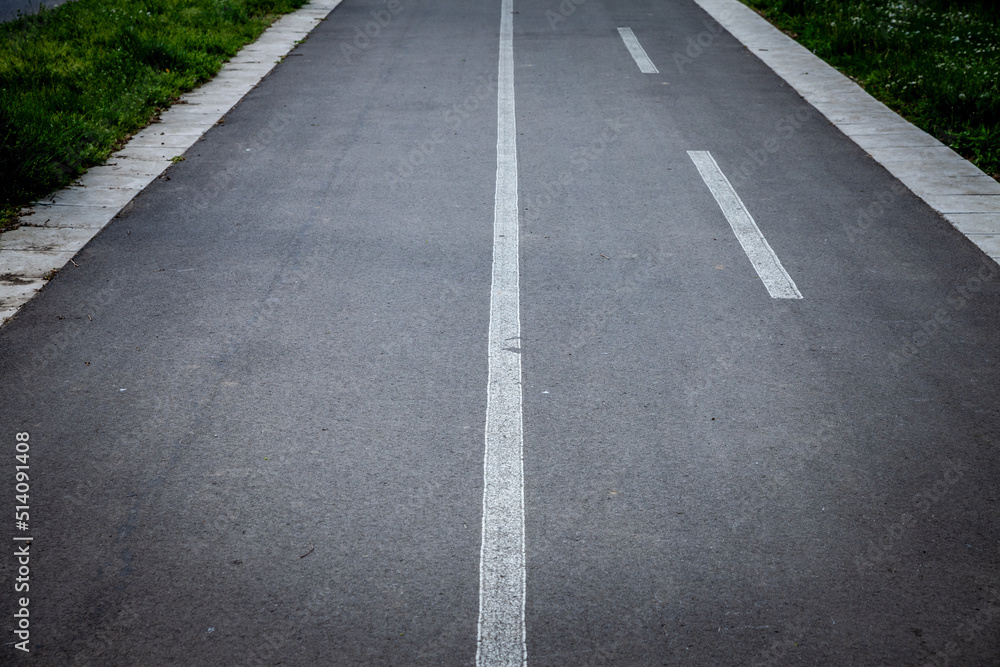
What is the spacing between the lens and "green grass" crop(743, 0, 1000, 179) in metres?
8.90

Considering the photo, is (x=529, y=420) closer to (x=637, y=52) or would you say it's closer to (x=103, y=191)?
(x=103, y=191)

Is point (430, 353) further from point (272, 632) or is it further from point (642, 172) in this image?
point (642, 172)

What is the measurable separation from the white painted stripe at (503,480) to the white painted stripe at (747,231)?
192cm

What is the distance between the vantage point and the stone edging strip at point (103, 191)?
5.79 m

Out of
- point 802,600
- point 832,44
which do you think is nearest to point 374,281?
point 802,600

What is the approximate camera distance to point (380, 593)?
3.14 metres

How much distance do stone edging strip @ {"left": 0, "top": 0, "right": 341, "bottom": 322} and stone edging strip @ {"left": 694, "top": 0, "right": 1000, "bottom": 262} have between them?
24.7 ft

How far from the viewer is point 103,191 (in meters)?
7.25

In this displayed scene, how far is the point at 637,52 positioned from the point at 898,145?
5.29 metres

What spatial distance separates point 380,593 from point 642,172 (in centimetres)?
573
